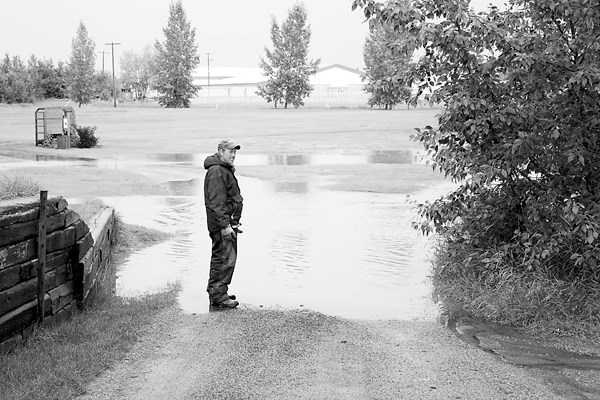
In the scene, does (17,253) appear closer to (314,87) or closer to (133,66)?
(314,87)

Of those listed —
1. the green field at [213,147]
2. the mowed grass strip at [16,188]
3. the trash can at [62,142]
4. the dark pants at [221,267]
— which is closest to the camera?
the mowed grass strip at [16,188]

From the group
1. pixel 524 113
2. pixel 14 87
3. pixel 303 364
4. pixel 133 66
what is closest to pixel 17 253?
pixel 303 364

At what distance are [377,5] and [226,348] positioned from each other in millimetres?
3839

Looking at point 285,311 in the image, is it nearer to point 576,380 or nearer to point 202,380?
point 202,380

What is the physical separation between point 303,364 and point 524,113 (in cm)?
350

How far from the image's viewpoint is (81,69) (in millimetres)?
111750

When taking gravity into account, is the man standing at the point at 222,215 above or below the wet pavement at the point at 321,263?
above

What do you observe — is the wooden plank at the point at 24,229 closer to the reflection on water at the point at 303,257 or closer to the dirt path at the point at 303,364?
the dirt path at the point at 303,364

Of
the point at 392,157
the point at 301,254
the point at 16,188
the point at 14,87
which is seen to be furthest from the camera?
the point at 14,87

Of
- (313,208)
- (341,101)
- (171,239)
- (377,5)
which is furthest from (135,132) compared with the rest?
(341,101)

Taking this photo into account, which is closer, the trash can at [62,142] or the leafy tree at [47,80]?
the trash can at [62,142]

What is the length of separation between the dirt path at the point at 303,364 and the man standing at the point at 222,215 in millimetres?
510

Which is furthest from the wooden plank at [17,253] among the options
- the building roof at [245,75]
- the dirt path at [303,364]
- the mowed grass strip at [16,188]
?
the building roof at [245,75]

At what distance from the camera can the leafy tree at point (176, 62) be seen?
356 ft
